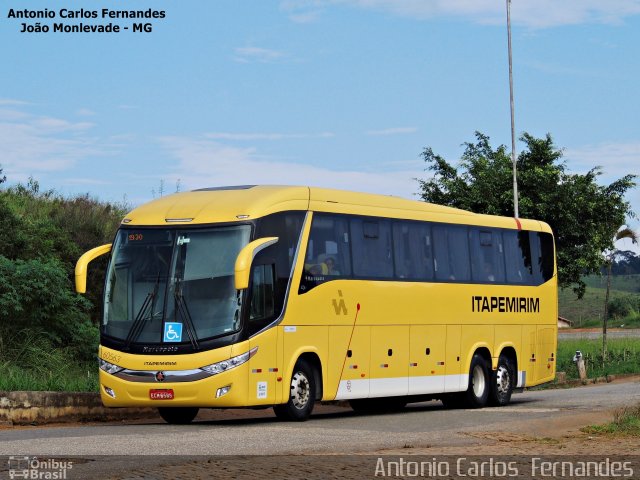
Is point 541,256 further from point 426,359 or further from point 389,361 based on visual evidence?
point 389,361

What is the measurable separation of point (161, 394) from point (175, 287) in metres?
1.58

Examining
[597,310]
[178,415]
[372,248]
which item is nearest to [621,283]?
[597,310]

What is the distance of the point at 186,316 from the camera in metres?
18.9

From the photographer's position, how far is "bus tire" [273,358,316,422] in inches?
784

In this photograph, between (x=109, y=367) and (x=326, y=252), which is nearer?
(x=109, y=367)

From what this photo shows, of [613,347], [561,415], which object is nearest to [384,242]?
[561,415]

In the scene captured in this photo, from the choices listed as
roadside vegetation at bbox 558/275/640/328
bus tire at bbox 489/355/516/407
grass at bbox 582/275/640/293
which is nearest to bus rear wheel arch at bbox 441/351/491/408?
bus tire at bbox 489/355/516/407

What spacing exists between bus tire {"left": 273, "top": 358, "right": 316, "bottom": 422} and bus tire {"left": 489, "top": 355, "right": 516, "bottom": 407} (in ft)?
21.0

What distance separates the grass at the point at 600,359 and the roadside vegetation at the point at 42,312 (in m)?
17.6

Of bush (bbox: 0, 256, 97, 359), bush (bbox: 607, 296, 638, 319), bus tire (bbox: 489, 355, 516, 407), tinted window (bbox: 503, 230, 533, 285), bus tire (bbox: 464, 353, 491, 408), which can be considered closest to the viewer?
bus tire (bbox: 464, 353, 491, 408)

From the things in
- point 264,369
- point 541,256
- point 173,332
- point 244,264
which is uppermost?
point 541,256

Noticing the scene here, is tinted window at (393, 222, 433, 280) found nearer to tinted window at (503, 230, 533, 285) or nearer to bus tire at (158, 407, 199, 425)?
tinted window at (503, 230, 533, 285)

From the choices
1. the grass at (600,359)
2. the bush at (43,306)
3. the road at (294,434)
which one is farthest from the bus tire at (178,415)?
the grass at (600,359)

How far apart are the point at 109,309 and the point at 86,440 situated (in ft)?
14.5
